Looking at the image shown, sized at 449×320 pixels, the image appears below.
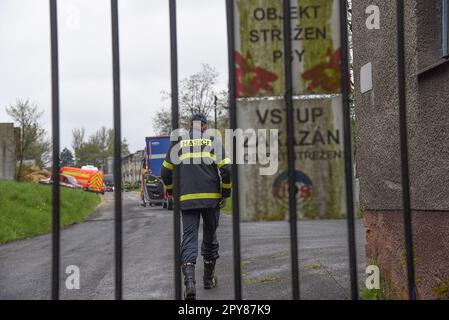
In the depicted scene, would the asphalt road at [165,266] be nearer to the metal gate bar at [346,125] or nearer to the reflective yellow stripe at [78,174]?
→ the metal gate bar at [346,125]

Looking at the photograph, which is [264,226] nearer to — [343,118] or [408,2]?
[408,2]

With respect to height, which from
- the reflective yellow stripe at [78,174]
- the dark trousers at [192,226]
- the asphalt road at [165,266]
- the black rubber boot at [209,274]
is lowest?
the asphalt road at [165,266]

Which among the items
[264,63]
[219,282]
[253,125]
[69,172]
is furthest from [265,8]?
[69,172]

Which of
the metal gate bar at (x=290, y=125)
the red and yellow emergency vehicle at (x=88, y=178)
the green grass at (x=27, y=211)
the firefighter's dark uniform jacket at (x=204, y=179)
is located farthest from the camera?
the red and yellow emergency vehicle at (x=88, y=178)

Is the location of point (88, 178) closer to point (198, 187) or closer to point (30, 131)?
point (30, 131)

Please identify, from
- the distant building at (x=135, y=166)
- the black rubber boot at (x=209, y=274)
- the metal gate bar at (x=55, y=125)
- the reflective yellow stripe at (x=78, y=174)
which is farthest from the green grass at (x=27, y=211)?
the metal gate bar at (x=55, y=125)

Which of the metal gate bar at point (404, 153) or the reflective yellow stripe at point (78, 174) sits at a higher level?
the reflective yellow stripe at point (78, 174)

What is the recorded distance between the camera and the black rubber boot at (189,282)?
17.8 ft

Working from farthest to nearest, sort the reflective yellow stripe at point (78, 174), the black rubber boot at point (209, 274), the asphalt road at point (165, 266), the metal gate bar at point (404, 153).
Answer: the reflective yellow stripe at point (78, 174) < the black rubber boot at point (209, 274) < the asphalt road at point (165, 266) < the metal gate bar at point (404, 153)

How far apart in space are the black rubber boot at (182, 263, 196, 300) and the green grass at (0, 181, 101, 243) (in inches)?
309

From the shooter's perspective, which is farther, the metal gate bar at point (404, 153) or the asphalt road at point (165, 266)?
the asphalt road at point (165, 266)

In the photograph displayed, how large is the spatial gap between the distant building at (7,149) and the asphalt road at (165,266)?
135 inches

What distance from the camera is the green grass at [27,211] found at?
44.7 feet

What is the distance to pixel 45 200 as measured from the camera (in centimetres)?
1794
